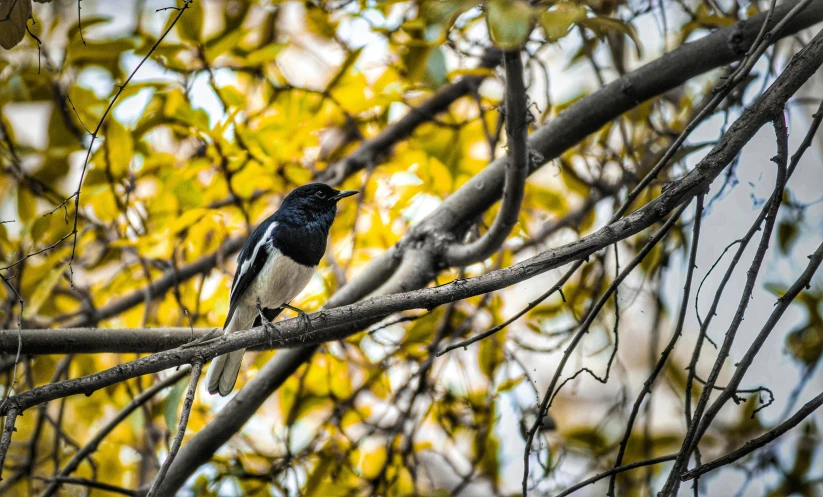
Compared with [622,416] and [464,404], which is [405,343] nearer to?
Answer: [464,404]

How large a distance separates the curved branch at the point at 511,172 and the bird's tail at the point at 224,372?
3.87 ft

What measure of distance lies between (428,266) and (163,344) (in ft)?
3.84

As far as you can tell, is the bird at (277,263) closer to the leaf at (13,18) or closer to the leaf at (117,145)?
the leaf at (117,145)

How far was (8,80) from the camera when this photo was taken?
166 inches

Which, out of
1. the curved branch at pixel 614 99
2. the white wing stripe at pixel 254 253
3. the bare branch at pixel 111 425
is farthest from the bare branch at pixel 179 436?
the white wing stripe at pixel 254 253

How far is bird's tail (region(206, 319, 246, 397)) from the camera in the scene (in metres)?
3.75

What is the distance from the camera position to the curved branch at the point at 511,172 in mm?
2615

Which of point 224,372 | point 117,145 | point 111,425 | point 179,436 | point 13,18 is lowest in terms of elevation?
point 179,436

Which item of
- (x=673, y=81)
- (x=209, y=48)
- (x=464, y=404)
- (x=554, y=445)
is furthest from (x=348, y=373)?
(x=673, y=81)

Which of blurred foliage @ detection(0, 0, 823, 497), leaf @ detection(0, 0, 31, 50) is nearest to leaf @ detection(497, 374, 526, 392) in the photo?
blurred foliage @ detection(0, 0, 823, 497)

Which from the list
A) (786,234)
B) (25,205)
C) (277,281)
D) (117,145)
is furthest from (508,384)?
(25,205)

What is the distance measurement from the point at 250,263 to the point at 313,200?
1.70 feet

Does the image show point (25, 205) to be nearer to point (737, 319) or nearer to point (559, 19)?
point (559, 19)

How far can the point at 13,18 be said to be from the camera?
2.39 m
